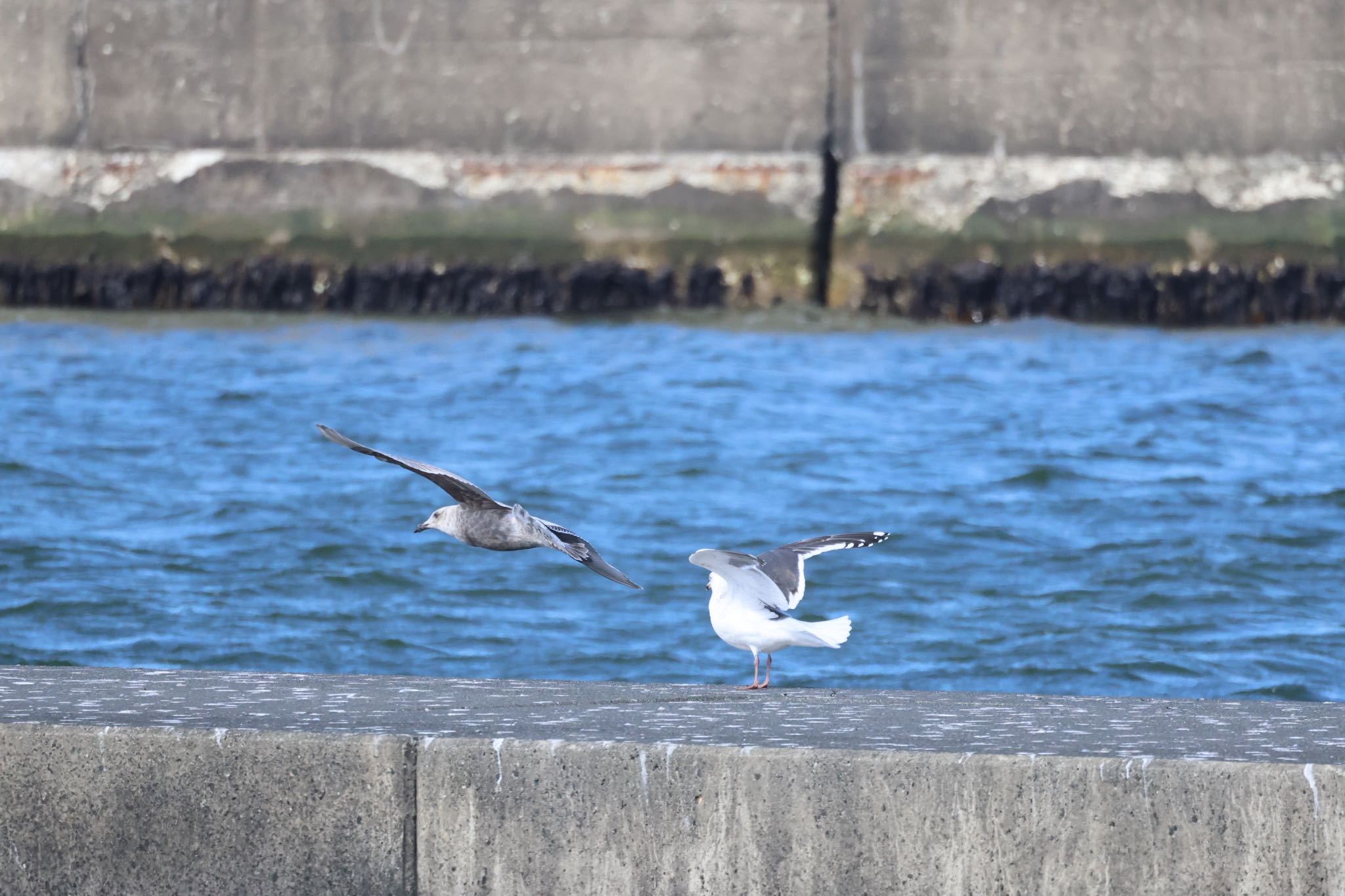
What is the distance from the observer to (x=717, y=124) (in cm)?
1684

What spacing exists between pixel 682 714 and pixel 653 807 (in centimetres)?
75

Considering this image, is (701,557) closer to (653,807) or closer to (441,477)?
(441,477)

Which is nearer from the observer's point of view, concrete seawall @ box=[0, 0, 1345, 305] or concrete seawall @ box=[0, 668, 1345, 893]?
concrete seawall @ box=[0, 668, 1345, 893]

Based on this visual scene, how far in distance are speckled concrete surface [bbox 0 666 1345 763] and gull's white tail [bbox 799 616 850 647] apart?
150 millimetres

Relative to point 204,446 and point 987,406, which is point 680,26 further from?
point 204,446

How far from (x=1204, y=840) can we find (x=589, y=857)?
1.17 metres

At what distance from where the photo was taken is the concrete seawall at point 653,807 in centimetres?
361

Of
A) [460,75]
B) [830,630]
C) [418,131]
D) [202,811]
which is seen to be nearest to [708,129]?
[460,75]

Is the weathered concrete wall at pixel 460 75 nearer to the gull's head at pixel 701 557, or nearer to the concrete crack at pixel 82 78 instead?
the concrete crack at pixel 82 78

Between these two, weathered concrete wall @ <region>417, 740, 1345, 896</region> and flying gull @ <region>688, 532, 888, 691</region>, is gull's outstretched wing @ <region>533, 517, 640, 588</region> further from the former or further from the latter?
weathered concrete wall @ <region>417, 740, 1345, 896</region>

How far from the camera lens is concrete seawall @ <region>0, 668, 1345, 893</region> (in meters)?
3.61

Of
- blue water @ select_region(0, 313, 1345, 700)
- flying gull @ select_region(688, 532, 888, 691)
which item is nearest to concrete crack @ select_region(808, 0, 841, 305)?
blue water @ select_region(0, 313, 1345, 700)

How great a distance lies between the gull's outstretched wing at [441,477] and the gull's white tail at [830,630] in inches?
34.7

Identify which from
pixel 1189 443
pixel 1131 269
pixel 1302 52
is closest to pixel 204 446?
pixel 1189 443
